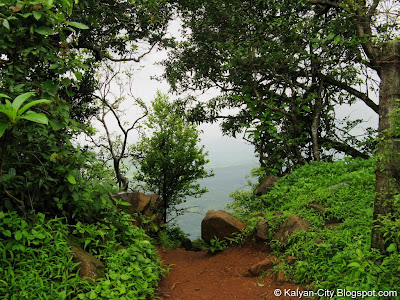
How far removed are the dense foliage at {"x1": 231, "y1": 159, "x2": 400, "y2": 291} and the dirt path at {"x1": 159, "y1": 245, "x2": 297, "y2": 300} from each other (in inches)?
19.5

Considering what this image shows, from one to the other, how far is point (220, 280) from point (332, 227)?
234 centimetres

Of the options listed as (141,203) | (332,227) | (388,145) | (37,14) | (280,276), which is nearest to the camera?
(37,14)

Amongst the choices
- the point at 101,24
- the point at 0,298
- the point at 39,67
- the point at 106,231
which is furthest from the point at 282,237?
the point at 101,24

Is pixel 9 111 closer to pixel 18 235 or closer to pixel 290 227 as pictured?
pixel 18 235

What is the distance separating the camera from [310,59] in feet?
33.4

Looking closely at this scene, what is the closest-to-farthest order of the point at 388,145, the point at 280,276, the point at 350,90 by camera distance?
the point at 388,145
the point at 280,276
the point at 350,90

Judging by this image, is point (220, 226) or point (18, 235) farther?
point (220, 226)

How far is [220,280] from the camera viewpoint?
19.4ft

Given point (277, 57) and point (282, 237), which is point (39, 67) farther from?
point (277, 57)

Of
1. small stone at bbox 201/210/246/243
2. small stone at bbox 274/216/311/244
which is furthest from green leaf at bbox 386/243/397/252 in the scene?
small stone at bbox 201/210/246/243

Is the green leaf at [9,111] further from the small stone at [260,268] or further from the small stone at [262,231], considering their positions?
the small stone at [262,231]

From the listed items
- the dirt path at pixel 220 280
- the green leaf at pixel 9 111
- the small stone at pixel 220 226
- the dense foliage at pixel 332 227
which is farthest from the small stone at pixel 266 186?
the green leaf at pixel 9 111

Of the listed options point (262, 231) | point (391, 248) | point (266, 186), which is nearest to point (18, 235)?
point (262, 231)

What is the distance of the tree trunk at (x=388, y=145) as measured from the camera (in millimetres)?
4223
